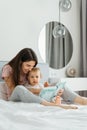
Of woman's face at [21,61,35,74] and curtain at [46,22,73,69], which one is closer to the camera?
woman's face at [21,61,35,74]

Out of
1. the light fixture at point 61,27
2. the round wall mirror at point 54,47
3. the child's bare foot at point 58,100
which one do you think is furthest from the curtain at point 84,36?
the child's bare foot at point 58,100

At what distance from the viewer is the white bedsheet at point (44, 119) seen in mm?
1101

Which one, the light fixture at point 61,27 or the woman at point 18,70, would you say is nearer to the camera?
the woman at point 18,70

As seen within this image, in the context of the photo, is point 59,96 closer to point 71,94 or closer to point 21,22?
point 71,94

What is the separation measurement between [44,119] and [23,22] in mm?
1766

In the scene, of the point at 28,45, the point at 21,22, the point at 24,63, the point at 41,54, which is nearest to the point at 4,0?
the point at 21,22

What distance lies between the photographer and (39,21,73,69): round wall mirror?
9.73 ft

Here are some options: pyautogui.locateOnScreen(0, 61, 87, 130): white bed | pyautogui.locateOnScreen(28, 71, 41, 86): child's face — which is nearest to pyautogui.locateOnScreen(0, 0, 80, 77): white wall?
pyautogui.locateOnScreen(28, 71, 41, 86): child's face

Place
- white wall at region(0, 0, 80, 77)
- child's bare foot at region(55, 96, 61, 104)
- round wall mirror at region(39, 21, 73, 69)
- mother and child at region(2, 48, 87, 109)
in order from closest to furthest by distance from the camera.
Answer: child's bare foot at region(55, 96, 61, 104) → mother and child at region(2, 48, 87, 109) → white wall at region(0, 0, 80, 77) → round wall mirror at region(39, 21, 73, 69)

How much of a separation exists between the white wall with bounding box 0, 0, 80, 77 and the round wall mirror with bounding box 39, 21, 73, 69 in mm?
61

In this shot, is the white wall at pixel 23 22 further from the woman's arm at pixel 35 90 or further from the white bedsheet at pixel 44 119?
the white bedsheet at pixel 44 119

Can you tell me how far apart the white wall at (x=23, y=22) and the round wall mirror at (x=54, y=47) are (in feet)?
0.20

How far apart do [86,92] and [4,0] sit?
60.2 inches

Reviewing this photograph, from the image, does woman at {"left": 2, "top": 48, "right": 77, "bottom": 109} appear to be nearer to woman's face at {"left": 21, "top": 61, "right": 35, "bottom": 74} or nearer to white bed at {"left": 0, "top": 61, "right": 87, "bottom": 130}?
woman's face at {"left": 21, "top": 61, "right": 35, "bottom": 74}
